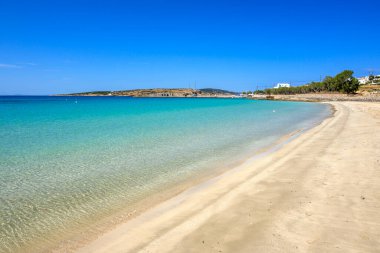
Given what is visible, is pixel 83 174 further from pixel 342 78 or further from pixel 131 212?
pixel 342 78

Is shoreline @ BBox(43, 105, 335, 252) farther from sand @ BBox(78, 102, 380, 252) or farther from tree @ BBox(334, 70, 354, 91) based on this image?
tree @ BBox(334, 70, 354, 91)

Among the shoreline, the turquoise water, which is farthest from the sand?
the turquoise water

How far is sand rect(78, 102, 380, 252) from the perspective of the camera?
532 cm

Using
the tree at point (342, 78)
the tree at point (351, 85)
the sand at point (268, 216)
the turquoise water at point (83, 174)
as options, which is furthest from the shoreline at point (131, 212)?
the tree at point (342, 78)

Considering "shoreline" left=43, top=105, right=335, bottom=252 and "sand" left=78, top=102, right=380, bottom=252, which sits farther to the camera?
"shoreline" left=43, top=105, right=335, bottom=252

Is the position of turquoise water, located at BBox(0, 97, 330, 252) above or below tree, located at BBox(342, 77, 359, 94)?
below

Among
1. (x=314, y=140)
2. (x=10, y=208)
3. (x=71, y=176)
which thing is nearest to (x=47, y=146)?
(x=71, y=176)

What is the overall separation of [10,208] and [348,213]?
8.78m

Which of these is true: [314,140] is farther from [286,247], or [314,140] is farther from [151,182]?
[286,247]

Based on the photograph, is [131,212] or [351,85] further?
[351,85]

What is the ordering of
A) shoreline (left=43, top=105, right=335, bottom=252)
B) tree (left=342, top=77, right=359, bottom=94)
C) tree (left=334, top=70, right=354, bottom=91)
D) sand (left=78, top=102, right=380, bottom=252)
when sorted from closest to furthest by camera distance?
sand (left=78, top=102, right=380, bottom=252)
shoreline (left=43, top=105, right=335, bottom=252)
tree (left=342, top=77, right=359, bottom=94)
tree (left=334, top=70, right=354, bottom=91)

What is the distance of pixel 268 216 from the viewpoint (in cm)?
647

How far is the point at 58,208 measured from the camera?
796 cm

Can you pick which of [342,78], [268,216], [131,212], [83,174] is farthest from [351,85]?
[131,212]
